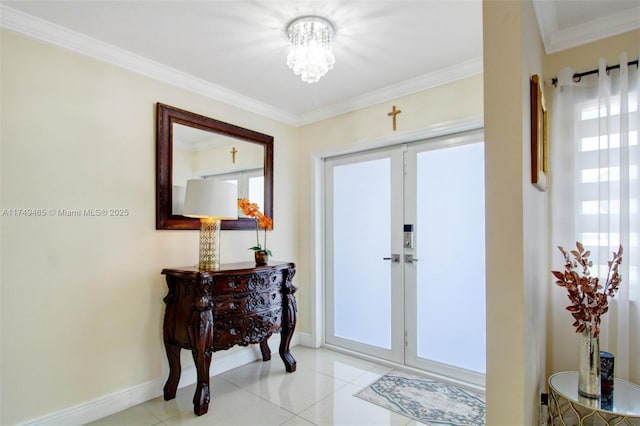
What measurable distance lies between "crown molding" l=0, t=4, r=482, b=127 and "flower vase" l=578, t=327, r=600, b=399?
192cm

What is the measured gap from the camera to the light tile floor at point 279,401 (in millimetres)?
2219

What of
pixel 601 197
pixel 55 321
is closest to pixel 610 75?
pixel 601 197

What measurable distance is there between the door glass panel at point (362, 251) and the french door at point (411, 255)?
1 centimetres

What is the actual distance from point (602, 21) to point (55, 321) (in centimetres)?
381

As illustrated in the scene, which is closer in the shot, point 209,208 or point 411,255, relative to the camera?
point 209,208

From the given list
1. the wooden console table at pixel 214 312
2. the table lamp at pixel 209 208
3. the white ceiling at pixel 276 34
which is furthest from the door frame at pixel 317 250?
the table lamp at pixel 209 208

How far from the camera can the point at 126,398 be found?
2.36 m

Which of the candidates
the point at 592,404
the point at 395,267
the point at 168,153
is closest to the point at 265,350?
the point at 395,267

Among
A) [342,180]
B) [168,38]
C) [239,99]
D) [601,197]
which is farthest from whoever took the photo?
[342,180]

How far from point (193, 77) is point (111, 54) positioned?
60 centimetres

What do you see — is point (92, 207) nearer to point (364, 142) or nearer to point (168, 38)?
point (168, 38)

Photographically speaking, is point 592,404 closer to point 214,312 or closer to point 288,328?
point 288,328

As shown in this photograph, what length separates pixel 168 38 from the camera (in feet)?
7.29

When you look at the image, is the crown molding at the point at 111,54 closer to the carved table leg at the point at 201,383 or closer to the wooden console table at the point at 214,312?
the wooden console table at the point at 214,312
